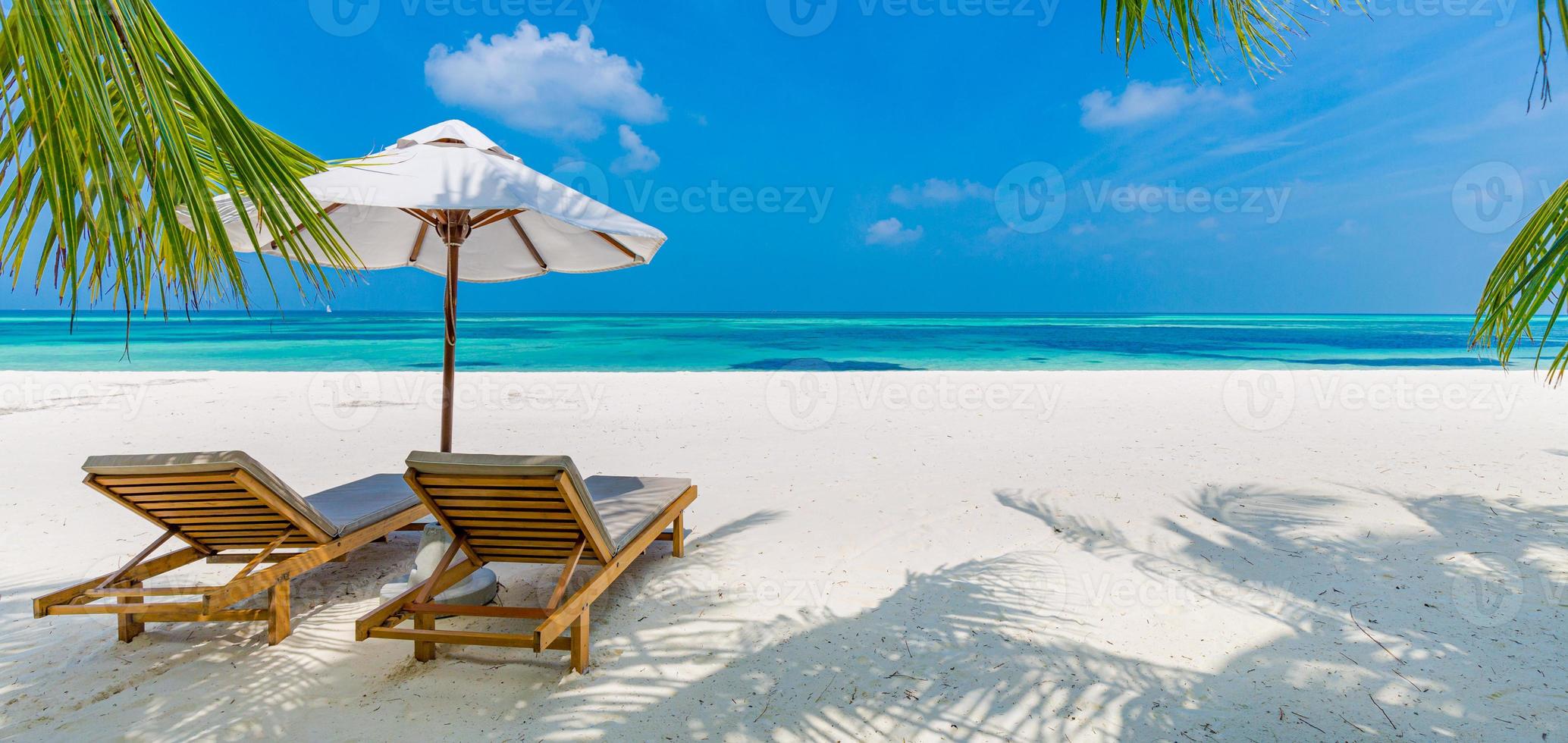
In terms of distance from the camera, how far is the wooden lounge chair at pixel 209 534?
241cm

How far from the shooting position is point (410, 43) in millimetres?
70000

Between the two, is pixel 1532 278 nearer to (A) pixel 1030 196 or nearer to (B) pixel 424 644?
(B) pixel 424 644

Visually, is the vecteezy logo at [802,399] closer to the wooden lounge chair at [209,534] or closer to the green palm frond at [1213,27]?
the wooden lounge chair at [209,534]

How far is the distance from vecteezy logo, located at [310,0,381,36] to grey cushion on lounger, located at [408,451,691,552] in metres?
4.86

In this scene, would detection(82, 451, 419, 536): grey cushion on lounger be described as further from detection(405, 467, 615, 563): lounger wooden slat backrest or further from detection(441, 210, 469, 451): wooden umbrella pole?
detection(405, 467, 615, 563): lounger wooden slat backrest

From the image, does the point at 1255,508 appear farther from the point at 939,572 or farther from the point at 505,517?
the point at 505,517

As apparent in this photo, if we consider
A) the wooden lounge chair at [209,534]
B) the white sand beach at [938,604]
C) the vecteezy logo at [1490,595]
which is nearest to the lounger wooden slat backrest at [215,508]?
the wooden lounge chair at [209,534]

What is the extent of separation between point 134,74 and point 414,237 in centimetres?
308

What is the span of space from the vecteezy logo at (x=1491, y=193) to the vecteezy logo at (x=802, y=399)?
16.7 ft

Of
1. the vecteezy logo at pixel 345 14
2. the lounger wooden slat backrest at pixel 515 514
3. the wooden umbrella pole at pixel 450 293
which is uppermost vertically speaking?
the vecteezy logo at pixel 345 14

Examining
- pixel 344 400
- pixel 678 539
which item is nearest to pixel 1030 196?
pixel 678 539

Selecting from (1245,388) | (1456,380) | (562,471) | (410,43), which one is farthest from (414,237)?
(410,43)

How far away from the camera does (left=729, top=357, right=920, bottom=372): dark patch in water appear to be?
20.7 meters

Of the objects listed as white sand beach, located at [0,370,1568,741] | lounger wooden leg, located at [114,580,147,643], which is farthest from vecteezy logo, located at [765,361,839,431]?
lounger wooden leg, located at [114,580,147,643]
